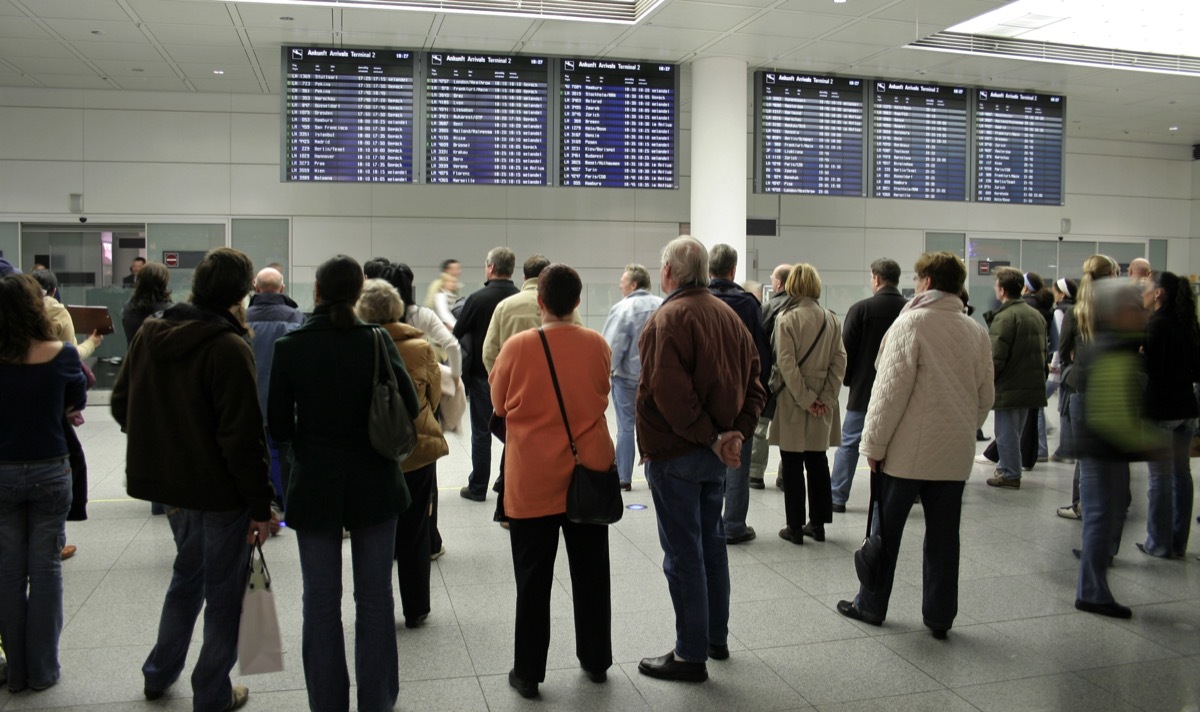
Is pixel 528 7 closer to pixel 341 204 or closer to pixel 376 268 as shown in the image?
pixel 376 268

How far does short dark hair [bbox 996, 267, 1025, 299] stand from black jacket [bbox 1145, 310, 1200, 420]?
2333 mm

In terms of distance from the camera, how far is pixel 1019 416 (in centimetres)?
715

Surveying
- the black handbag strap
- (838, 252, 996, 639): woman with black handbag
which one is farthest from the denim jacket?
the black handbag strap

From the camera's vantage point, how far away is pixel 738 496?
17.6 feet

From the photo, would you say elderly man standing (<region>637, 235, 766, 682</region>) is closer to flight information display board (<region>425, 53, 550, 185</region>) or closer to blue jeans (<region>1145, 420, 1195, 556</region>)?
blue jeans (<region>1145, 420, 1195, 556</region>)

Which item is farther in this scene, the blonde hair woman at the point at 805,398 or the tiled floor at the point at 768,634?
the blonde hair woman at the point at 805,398

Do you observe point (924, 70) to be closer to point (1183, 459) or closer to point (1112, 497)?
point (1183, 459)

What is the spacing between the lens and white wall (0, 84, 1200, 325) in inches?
450

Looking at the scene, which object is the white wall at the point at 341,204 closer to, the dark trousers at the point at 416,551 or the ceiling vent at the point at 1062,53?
the ceiling vent at the point at 1062,53

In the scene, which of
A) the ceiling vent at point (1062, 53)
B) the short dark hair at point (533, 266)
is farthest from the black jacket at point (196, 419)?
the ceiling vent at point (1062, 53)

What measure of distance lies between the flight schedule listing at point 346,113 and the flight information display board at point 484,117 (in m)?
0.28

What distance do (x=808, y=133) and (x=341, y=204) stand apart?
19.8ft

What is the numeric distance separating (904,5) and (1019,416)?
3570mm

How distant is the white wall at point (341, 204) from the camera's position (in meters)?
11.4
